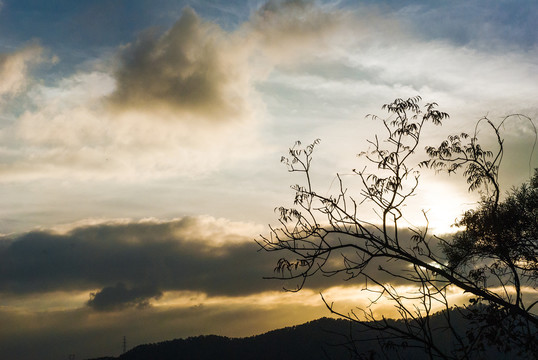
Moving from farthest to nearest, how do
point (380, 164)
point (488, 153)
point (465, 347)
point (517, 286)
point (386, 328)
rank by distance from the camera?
point (488, 153) → point (380, 164) → point (517, 286) → point (465, 347) → point (386, 328)

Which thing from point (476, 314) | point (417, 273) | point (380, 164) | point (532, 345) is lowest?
point (532, 345)

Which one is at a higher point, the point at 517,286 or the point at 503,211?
the point at 503,211

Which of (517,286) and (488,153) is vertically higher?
(488,153)

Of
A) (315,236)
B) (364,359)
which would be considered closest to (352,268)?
(315,236)

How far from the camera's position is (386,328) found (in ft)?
26.3

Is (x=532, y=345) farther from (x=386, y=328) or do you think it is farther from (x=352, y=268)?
(x=352, y=268)

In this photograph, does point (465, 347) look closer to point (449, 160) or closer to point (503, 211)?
point (449, 160)

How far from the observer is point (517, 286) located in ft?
30.4

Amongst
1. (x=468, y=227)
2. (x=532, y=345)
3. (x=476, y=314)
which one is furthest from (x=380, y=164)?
(x=468, y=227)

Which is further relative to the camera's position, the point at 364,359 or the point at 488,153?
the point at 488,153

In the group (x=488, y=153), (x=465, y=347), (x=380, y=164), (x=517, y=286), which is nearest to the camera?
(x=465, y=347)

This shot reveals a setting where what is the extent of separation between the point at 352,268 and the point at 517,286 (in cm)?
346

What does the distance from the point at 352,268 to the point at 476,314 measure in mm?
3943

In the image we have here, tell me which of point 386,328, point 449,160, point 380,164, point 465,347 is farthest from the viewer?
point 449,160
